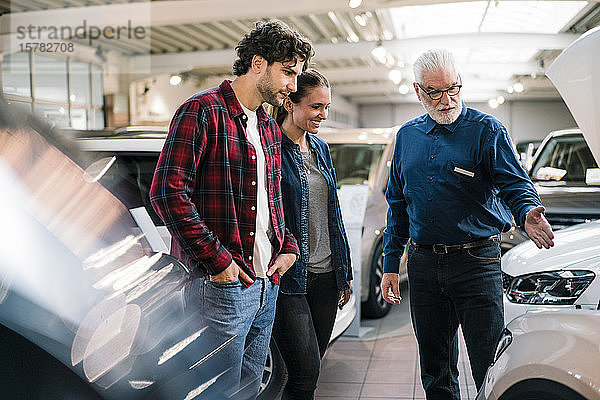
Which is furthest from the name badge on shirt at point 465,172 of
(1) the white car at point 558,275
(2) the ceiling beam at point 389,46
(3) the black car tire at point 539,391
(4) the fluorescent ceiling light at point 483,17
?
(2) the ceiling beam at point 389,46

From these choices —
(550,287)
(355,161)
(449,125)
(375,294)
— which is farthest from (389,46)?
(449,125)

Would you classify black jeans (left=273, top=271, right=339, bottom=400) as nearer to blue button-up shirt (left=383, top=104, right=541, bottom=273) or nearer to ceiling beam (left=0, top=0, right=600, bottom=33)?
blue button-up shirt (left=383, top=104, right=541, bottom=273)

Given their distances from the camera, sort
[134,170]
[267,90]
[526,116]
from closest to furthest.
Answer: [267,90] → [134,170] → [526,116]

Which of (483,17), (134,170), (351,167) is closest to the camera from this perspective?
(134,170)

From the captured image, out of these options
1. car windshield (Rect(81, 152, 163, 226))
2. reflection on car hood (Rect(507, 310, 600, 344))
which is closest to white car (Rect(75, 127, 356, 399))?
car windshield (Rect(81, 152, 163, 226))

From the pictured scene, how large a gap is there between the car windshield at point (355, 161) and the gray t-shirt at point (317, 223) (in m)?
3.23

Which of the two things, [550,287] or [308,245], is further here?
[550,287]

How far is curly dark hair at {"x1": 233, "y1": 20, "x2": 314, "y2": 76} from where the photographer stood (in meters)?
2.21

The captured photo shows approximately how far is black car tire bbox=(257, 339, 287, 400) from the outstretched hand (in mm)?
1395

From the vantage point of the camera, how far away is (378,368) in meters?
4.57

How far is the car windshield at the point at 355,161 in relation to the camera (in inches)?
247

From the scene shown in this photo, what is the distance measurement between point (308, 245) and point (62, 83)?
13.3 m

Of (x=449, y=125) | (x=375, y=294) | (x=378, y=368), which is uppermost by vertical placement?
(x=449, y=125)

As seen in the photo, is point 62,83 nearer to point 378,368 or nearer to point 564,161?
point 564,161
